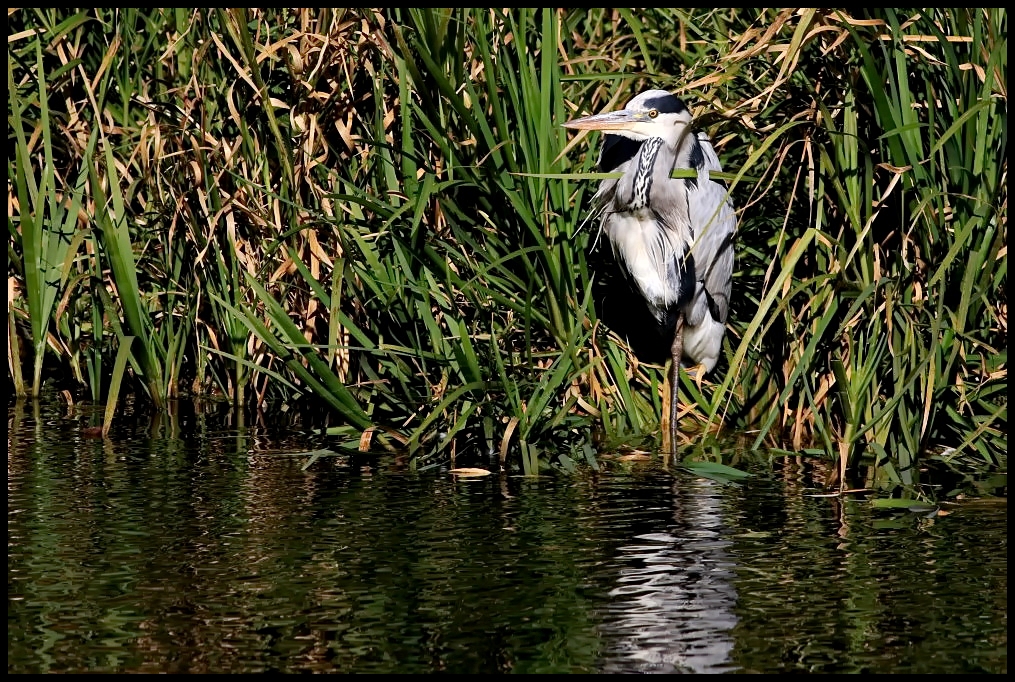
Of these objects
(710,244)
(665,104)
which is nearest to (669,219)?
(710,244)

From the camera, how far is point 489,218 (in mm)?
5133

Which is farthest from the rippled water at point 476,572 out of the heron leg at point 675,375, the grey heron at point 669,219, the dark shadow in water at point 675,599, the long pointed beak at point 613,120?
the long pointed beak at point 613,120

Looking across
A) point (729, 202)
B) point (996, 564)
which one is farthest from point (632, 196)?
point (996, 564)

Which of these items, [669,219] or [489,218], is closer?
[489,218]

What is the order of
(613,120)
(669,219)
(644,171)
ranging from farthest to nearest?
(669,219), (644,171), (613,120)

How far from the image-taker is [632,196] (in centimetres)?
515

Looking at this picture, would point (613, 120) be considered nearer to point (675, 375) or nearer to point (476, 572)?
point (675, 375)

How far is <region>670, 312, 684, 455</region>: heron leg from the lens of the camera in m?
5.00

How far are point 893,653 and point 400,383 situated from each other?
2381 mm

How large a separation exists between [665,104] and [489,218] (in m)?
0.70

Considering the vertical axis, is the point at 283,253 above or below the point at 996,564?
above

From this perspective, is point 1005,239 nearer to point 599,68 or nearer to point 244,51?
point 599,68

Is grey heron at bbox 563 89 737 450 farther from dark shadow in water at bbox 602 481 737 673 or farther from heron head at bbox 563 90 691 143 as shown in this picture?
dark shadow in water at bbox 602 481 737 673

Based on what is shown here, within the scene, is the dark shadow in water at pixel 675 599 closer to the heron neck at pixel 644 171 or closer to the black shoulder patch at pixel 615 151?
the heron neck at pixel 644 171
